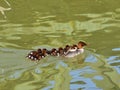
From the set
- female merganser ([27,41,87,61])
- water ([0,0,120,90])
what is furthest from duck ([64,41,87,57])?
water ([0,0,120,90])

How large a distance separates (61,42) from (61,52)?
95 cm

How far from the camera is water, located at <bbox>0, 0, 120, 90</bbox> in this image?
7.95 m

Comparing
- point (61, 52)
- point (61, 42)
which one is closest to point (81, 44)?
point (61, 52)

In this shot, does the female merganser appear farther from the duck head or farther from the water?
the water

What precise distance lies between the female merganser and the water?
11 centimetres

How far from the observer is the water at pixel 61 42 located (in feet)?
26.1

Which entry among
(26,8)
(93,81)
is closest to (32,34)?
(26,8)

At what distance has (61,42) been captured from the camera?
32.2 feet

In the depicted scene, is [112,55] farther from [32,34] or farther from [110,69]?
[32,34]

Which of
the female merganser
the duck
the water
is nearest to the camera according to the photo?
the water

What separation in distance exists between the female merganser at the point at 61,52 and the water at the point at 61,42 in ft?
0.35

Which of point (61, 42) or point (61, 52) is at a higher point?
point (61, 42)

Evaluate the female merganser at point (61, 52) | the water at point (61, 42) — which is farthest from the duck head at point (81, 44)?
the water at point (61, 42)

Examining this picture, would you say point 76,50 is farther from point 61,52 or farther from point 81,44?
point 61,52
